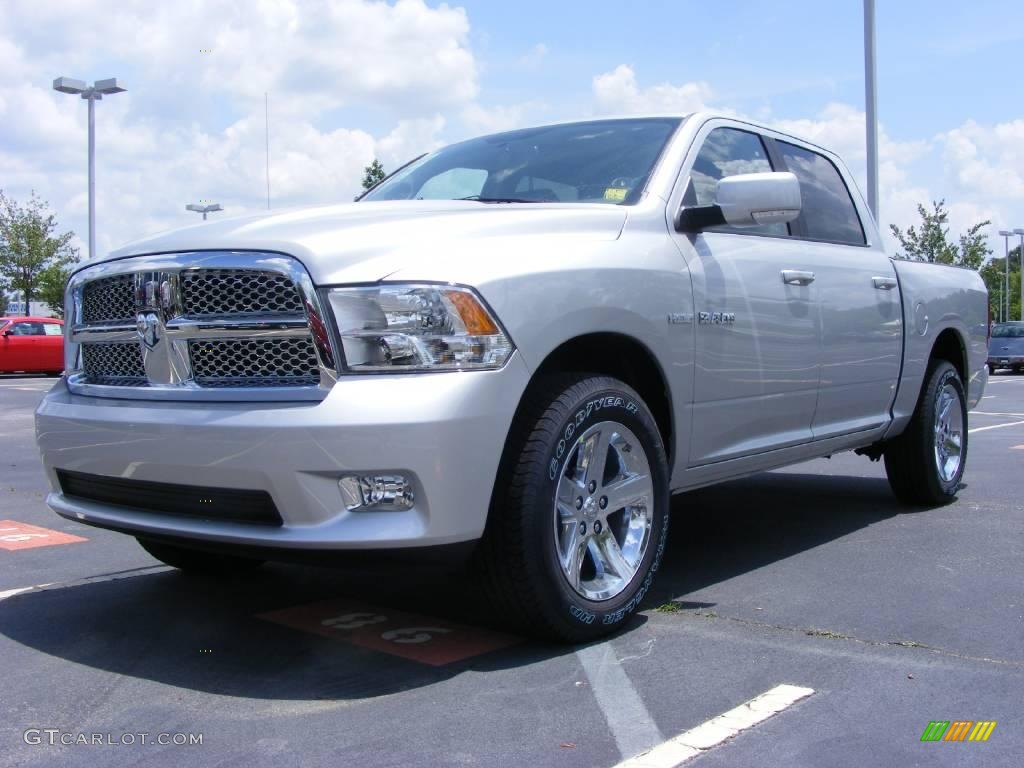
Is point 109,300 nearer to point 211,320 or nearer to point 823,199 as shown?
point 211,320

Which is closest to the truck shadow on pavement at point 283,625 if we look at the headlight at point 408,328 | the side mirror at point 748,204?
the headlight at point 408,328

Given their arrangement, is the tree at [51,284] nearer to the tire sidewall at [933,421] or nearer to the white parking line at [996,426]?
the white parking line at [996,426]

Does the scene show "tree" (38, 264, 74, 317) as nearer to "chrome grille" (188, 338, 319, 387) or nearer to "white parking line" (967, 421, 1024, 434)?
"white parking line" (967, 421, 1024, 434)

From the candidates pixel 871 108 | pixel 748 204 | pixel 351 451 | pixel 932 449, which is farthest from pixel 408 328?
pixel 871 108

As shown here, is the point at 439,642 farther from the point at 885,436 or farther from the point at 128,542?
the point at 885,436

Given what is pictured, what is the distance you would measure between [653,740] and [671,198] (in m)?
2.17

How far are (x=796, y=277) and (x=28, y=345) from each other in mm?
25338

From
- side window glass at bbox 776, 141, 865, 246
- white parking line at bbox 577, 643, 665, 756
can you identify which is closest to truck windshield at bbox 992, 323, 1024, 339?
side window glass at bbox 776, 141, 865, 246

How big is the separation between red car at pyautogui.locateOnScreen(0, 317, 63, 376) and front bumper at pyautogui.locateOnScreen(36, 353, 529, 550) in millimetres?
25320

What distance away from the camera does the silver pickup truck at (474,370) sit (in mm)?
3113

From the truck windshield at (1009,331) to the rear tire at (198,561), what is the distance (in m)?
28.1

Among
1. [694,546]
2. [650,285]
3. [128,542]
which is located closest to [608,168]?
[650,285]

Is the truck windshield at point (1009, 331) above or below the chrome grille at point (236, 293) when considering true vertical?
below

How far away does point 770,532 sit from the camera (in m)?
5.60
